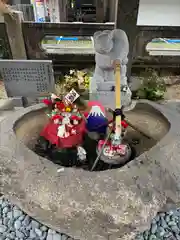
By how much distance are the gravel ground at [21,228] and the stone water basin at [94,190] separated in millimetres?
144

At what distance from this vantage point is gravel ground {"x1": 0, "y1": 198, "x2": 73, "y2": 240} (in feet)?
3.10

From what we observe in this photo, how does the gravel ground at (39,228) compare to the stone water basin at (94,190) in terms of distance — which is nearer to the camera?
the stone water basin at (94,190)

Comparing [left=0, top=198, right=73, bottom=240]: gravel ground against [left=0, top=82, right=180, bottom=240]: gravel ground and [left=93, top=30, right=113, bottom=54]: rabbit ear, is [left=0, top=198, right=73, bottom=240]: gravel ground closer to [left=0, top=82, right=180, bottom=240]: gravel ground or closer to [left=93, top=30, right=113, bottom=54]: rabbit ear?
[left=0, top=82, right=180, bottom=240]: gravel ground

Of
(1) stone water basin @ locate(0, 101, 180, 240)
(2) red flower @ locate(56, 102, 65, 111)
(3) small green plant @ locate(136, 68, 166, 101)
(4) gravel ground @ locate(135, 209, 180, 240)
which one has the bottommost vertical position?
(4) gravel ground @ locate(135, 209, 180, 240)

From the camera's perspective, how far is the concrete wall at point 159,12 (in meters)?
2.80

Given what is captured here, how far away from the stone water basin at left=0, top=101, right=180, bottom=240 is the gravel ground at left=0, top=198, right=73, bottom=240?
14 cm

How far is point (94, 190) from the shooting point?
2.54 ft

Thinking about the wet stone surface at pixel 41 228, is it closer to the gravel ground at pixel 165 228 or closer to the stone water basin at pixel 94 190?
the gravel ground at pixel 165 228

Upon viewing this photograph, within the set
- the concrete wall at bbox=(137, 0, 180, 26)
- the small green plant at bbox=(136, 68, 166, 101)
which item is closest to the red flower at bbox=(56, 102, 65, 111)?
the small green plant at bbox=(136, 68, 166, 101)

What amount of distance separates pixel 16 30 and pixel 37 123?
123 cm

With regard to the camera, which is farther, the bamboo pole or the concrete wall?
the concrete wall

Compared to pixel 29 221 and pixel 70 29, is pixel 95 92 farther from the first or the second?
pixel 70 29

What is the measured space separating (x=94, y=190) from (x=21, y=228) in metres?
0.44

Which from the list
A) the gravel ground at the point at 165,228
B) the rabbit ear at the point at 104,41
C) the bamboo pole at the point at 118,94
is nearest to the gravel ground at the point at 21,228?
the gravel ground at the point at 165,228
